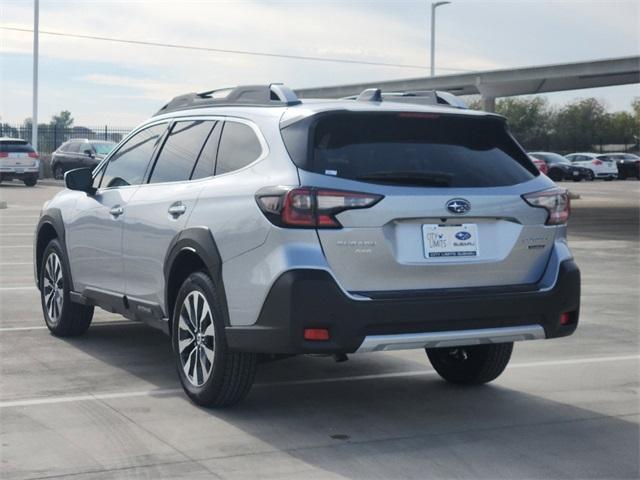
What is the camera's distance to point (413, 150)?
6242 mm

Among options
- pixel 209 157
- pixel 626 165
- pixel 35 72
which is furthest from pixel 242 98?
pixel 626 165

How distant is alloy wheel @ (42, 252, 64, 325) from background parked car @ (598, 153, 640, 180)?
55.2 meters

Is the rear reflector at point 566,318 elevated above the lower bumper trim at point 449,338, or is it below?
above

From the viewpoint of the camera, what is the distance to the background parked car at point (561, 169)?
56594mm

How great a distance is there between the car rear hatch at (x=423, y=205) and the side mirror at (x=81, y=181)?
262 cm

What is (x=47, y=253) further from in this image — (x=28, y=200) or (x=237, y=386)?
(x=28, y=200)

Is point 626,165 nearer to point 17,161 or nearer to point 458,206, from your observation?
point 17,161

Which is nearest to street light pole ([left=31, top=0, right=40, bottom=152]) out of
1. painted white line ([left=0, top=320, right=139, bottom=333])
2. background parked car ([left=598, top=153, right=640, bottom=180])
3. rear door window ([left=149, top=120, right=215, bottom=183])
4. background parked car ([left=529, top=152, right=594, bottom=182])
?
background parked car ([left=529, top=152, right=594, bottom=182])

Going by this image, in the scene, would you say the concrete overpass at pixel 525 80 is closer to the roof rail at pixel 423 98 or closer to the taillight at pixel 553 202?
the roof rail at pixel 423 98

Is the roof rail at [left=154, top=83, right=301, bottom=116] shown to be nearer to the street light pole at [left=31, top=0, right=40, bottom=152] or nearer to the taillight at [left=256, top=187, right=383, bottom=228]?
the taillight at [left=256, top=187, right=383, bottom=228]

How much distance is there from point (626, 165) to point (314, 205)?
58944 mm

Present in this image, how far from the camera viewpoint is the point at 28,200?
30.8 metres

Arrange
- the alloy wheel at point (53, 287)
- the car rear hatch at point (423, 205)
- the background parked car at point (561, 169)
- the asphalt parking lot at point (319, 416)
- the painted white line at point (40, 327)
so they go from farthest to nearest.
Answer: the background parked car at point (561, 169), the painted white line at point (40, 327), the alloy wheel at point (53, 287), the car rear hatch at point (423, 205), the asphalt parking lot at point (319, 416)

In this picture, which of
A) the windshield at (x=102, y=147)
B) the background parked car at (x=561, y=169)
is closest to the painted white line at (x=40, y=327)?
the windshield at (x=102, y=147)
